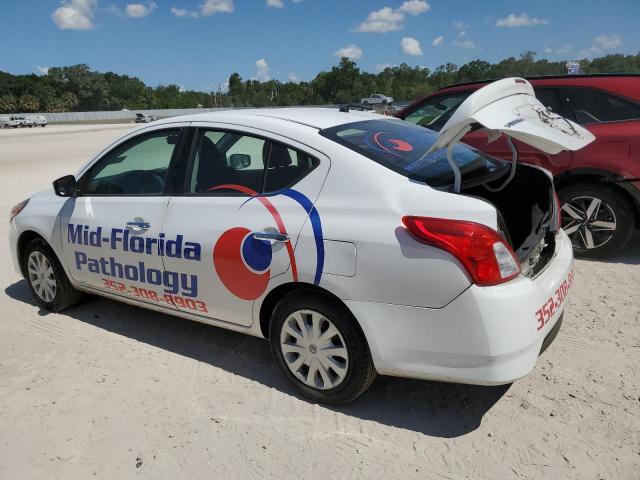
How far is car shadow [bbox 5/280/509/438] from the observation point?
290cm

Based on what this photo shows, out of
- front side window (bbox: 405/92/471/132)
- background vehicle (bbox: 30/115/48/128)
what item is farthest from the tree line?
front side window (bbox: 405/92/471/132)

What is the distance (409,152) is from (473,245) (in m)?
0.87

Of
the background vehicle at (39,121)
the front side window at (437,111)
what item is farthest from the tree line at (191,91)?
the front side window at (437,111)

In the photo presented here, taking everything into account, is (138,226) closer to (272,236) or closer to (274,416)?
(272,236)

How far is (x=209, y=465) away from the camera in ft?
8.56

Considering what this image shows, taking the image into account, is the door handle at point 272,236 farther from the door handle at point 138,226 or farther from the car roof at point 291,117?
the door handle at point 138,226

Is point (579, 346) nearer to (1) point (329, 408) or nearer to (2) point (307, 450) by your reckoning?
(1) point (329, 408)

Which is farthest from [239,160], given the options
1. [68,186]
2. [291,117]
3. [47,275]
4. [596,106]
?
[596,106]

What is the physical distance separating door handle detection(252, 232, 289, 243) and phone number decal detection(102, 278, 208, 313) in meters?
0.69

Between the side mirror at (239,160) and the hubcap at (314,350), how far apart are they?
1.05m

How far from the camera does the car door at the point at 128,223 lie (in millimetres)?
3475

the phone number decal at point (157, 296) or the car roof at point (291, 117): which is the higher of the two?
the car roof at point (291, 117)

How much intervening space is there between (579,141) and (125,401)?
3.01m

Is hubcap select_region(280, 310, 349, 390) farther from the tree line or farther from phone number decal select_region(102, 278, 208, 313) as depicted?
the tree line
